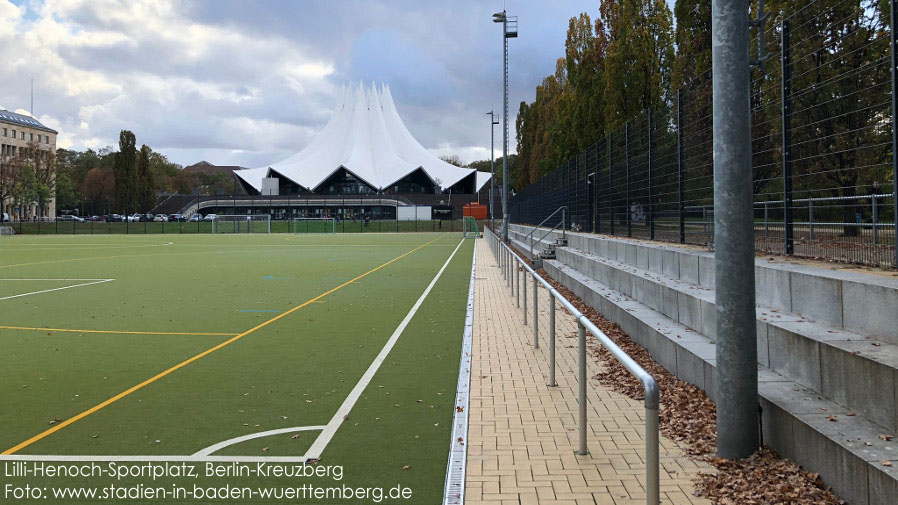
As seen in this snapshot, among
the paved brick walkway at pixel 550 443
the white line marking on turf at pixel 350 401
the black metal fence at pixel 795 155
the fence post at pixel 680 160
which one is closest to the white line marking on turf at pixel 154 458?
Result: the white line marking on turf at pixel 350 401

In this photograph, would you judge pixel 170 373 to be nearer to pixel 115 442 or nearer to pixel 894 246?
pixel 115 442

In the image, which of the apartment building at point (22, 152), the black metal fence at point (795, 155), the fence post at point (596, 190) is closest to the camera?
the black metal fence at point (795, 155)

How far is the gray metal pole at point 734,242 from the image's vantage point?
4289 millimetres

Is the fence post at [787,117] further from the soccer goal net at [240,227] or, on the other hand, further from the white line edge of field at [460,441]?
the soccer goal net at [240,227]

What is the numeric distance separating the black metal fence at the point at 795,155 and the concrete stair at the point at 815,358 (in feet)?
3.25

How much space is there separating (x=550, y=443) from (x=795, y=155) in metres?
4.78

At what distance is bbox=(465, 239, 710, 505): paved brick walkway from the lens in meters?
4.10

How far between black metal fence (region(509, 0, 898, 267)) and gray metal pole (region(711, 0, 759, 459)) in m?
0.49

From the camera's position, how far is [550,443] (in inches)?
198

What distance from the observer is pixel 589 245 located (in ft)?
55.5

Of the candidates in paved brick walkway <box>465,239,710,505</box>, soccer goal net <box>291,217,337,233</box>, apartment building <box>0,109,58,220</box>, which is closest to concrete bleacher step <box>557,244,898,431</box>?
paved brick walkway <box>465,239,710,505</box>

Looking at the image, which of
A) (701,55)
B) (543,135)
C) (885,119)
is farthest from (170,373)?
(543,135)

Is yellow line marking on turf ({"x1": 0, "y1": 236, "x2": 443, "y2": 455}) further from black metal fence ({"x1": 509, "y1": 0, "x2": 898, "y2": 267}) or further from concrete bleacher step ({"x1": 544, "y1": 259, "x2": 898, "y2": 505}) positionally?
black metal fence ({"x1": 509, "y1": 0, "x2": 898, "y2": 267})

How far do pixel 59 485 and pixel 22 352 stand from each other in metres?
5.30
